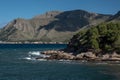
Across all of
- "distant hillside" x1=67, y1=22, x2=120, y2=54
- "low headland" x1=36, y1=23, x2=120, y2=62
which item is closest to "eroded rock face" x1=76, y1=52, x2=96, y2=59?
"low headland" x1=36, y1=23, x2=120, y2=62

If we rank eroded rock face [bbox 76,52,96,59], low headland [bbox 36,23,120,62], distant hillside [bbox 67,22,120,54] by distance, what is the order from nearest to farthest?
1. low headland [bbox 36,23,120,62]
2. eroded rock face [bbox 76,52,96,59]
3. distant hillside [bbox 67,22,120,54]

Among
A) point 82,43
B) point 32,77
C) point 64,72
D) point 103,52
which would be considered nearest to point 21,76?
point 32,77

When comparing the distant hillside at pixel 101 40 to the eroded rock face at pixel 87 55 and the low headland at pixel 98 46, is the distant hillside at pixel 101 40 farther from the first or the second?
the eroded rock face at pixel 87 55

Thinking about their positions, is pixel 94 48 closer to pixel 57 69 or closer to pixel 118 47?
pixel 118 47

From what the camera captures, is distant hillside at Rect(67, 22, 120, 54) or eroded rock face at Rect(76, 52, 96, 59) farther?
distant hillside at Rect(67, 22, 120, 54)

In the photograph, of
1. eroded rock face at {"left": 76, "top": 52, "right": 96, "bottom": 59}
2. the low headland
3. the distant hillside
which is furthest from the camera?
the distant hillside

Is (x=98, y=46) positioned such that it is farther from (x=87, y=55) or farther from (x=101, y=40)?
(x=87, y=55)

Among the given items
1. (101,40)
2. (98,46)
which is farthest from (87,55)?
(101,40)

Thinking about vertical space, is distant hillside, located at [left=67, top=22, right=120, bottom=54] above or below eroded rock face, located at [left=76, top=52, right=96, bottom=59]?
above

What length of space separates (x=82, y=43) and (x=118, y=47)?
2450 centimetres

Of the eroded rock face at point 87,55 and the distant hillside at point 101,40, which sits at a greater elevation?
the distant hillside at point 101,40

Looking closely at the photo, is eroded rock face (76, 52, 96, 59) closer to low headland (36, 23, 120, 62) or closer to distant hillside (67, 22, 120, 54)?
low headland (36, 23, 120, 62)

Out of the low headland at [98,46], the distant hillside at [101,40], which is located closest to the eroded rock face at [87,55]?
the low headland at [98,46]

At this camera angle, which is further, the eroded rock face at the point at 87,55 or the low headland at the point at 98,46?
the eroded rock face at the point at 87,55
